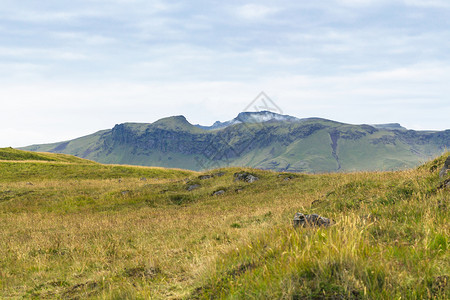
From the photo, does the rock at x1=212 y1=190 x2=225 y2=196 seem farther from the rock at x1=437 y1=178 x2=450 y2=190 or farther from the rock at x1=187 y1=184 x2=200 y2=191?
the rock at x1=437 y1=178 x2=450 y2=190

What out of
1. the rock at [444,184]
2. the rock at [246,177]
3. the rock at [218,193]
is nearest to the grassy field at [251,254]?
the rock at [444,184]

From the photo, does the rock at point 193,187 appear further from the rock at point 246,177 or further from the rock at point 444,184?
the rock at point 444,184

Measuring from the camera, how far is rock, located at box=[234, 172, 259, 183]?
98.2 feet

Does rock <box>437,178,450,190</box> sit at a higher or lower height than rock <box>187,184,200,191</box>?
higher

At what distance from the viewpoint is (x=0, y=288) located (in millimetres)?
7258

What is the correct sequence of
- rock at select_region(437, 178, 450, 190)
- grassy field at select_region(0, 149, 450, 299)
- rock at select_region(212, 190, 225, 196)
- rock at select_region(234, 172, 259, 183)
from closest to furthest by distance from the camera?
grassy field at select_region(0, 149, 450, 299) → rock at select_region(437, 178, 450, 190) → rock at select_region(212, 190, 225, 196) → rock at select_region(234, 172, 259, 183)

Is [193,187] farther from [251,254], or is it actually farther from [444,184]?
[251,254]

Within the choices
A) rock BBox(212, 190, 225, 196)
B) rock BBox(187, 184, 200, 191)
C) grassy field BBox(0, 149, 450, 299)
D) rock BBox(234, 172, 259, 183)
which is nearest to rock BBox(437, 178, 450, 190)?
grassy field BBox(0, 149, 450, 299)

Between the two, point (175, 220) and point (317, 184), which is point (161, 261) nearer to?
point (175, 220)

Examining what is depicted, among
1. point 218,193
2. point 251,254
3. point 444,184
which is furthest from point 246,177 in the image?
point 251,254

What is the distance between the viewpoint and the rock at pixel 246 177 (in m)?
29.9

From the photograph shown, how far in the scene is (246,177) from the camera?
1205 inches

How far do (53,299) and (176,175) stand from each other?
165 feet

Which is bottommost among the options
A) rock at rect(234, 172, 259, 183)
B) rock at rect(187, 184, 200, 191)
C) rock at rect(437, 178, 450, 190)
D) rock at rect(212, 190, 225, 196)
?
rock at rect(212, 190, 225, 196)
